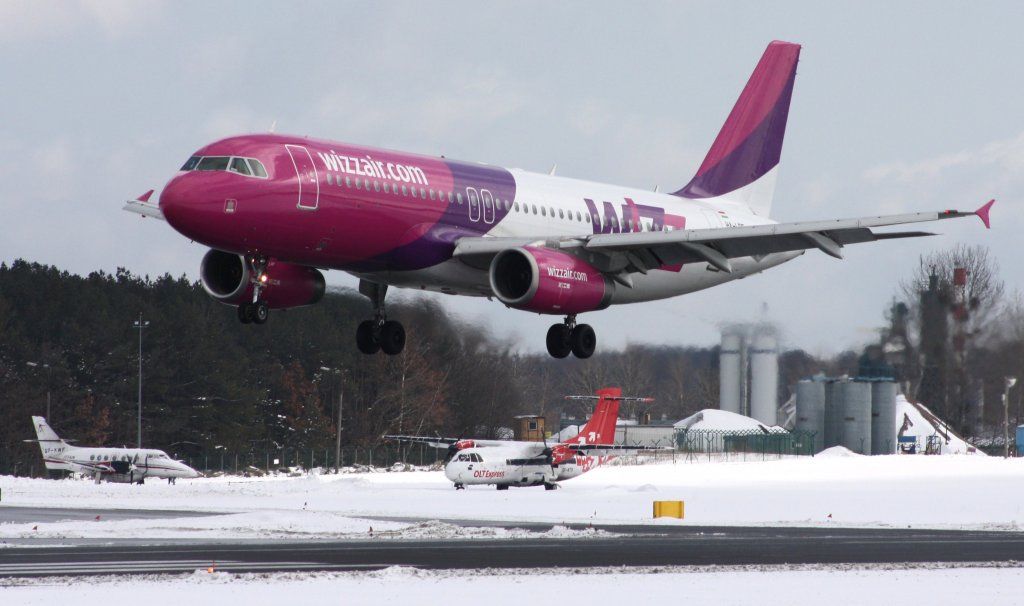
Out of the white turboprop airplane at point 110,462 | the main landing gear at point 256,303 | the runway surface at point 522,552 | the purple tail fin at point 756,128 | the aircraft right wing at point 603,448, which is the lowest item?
the runway surface at point 522,552

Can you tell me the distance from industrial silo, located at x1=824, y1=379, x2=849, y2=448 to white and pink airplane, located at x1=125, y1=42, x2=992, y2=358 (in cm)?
6035

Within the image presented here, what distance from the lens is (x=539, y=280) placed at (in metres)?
41.1

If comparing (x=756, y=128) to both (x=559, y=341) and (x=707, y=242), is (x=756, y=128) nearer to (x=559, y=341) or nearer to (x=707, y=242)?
(x=707, y=242)

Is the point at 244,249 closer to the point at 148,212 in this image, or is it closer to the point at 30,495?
the point at 148,212

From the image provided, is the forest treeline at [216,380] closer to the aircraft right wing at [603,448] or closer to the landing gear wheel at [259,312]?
the aircraft right wing at [603,448]

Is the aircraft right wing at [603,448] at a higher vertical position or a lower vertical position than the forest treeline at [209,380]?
lower

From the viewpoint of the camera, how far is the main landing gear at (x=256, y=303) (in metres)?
39.5

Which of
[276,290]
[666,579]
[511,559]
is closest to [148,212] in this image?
A: [276,290]

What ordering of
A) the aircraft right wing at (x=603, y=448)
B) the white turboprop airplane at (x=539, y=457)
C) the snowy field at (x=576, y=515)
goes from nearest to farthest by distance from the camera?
the snowy field at (x=576, y=515) < the white turboprop airplane at (x=539, y=457) < the aircraft right wing at (x=603, y=448)

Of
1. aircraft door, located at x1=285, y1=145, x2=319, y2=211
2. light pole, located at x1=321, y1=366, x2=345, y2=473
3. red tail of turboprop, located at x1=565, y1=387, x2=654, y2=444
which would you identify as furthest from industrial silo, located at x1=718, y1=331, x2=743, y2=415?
aircraft door, located at x1=285, y1=145, x2=319, y2=211

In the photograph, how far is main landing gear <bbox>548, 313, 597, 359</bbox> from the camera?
44625 millimetres

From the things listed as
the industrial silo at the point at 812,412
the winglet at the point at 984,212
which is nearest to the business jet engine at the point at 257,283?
the winglet at the point at 984,212

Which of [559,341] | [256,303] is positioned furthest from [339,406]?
[256,303]

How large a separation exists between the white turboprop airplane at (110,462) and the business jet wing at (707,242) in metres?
63.3
